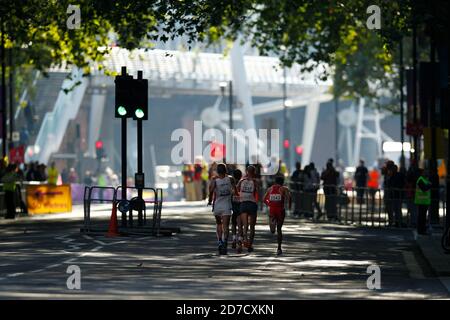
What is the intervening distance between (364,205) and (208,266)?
21.4 meters

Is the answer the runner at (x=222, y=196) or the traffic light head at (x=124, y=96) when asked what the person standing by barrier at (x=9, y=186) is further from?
the runner at (x=222, y=196)

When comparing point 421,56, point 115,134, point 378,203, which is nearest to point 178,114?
point 115,134

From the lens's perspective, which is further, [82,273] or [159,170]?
[159,170]

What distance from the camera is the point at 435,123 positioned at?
35000 mm

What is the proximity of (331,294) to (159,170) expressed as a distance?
339ft

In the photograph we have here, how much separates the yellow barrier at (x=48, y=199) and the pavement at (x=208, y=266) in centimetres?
1142

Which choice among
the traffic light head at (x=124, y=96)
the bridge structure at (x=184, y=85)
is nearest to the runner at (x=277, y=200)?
the traffic light head at (x=124, y=96)

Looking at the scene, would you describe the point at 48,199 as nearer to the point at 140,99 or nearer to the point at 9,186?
the point at 9,186

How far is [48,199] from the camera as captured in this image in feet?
168

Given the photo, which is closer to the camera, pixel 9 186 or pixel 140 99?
pixel 140 99

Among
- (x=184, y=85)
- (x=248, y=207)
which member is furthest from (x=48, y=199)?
(x=184, y=85)

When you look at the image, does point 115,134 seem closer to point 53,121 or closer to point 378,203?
point 53,121

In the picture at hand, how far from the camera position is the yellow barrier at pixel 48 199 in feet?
163
